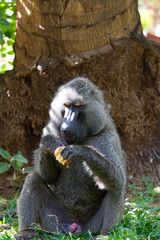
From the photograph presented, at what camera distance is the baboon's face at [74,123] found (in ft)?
9.11

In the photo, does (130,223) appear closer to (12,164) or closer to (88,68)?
(12,164)

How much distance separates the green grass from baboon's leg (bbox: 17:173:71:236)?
0.10 m

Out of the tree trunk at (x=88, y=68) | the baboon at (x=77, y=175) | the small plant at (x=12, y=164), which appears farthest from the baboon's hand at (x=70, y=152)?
the tree trunk at (x=88, y=68)

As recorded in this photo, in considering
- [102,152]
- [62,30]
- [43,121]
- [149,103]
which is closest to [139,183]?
[149,103]

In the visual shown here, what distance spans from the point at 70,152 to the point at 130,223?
0.89m

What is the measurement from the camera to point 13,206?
3895mm

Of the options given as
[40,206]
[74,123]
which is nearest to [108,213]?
[40,206]

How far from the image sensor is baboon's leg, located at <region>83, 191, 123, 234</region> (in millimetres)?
2914

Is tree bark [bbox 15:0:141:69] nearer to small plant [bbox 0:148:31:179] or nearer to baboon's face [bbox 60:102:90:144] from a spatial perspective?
small plant [bbox 0:148:31:179]

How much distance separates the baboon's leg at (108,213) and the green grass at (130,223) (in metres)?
0.06

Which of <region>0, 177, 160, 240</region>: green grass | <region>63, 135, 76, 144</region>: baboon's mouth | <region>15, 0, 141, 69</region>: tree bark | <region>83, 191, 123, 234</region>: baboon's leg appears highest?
<region>15, 0, 141, 69</region>: tree bark

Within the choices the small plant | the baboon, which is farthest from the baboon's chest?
the small plant

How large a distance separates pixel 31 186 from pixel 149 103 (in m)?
2.11

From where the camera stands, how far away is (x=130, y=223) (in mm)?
3105
